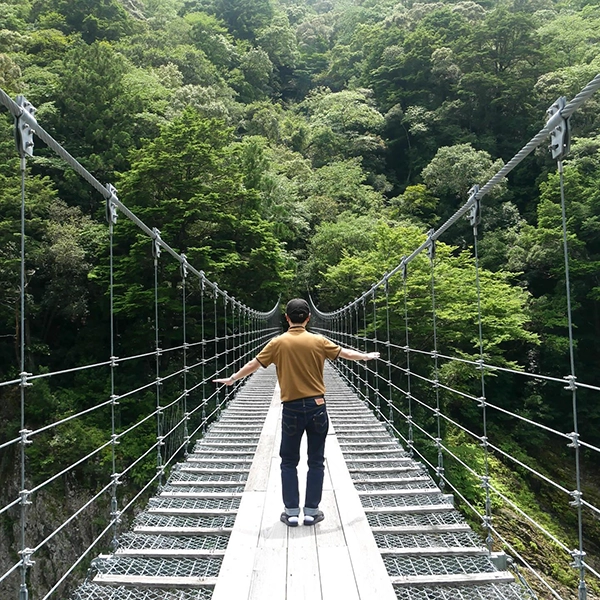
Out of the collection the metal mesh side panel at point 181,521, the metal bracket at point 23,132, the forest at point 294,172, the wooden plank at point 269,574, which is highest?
the forest at point 294,172

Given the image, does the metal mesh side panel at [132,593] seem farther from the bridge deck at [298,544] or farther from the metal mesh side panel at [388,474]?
the metal mesh side panel at [388,474]

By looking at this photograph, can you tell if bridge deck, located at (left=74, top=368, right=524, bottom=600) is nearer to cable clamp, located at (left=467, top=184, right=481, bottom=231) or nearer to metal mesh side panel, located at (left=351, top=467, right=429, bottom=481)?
metal mesh side panel, located at (left=351, top=467, right=429, bottom=481)

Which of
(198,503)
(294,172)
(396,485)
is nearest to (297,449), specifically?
(198,503)

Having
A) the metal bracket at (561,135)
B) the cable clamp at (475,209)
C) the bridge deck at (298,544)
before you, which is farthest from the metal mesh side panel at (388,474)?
the metal bracket at (561,135)

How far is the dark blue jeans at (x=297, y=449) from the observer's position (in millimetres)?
1656

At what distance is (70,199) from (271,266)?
467cm

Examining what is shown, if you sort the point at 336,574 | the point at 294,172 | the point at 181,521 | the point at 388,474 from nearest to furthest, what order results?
the point at 336,574, the point at 181,521, the point at 388,474, the point at 294,172

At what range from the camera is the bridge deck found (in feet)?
4.39

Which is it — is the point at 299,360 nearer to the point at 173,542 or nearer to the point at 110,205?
the point at 173,542

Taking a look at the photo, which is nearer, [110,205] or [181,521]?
[110,205]

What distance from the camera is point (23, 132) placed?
122 centimetres

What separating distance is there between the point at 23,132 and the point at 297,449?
1246 mm

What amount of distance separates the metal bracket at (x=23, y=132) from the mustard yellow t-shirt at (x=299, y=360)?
887mm

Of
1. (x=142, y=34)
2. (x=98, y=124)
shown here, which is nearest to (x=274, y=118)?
(x=142, y=34)
